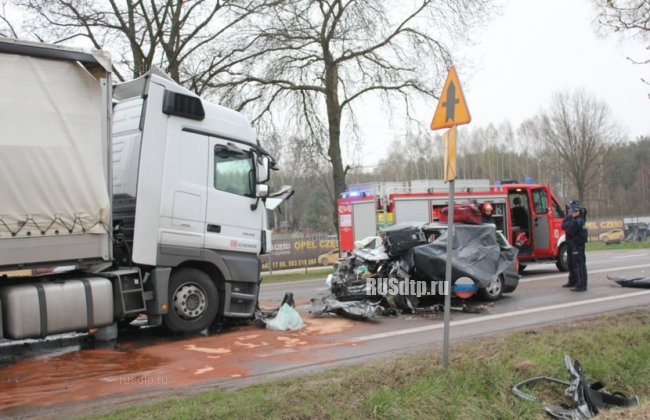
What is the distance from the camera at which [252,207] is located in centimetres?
867

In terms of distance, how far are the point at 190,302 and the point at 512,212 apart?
1159cm

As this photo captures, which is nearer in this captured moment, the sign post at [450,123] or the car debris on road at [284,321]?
the sign post at [450,123]

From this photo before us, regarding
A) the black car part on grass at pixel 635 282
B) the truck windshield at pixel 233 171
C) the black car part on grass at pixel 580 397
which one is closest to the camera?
the black car part on grass at pixel 580 397

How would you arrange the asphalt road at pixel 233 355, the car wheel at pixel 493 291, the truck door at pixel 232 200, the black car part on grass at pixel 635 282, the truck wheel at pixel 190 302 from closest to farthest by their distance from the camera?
the asphalt road at pixel 233 355, the truck wheel at pixel 190 302, the truck door at pixel 232 200, the car wheel at pixel 493 291, the black car part on grass at pixel 635 282

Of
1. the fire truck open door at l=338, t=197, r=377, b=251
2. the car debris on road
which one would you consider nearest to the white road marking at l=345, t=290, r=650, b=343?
the car debris on road

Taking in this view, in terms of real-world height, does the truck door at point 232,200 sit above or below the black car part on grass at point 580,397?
above

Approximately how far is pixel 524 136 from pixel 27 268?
72.4m

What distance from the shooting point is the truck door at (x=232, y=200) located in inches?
322

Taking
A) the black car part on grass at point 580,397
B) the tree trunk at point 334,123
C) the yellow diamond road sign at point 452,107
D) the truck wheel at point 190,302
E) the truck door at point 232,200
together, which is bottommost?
the black car part on grass at point 580,397

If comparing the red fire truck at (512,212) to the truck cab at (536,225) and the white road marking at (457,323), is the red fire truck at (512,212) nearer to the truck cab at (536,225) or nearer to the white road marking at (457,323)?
the truck cab at (536,225)

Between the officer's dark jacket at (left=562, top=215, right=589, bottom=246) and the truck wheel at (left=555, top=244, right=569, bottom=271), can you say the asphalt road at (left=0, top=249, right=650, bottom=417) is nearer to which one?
the officer's dark jacket at (left=562, top=215, right=589, bottom=246)

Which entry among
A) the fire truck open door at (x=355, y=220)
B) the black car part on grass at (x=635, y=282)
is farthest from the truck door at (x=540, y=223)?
the fire truck open door at (x=355, y=220)

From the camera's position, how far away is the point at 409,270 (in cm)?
968

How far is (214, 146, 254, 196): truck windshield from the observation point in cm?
829
